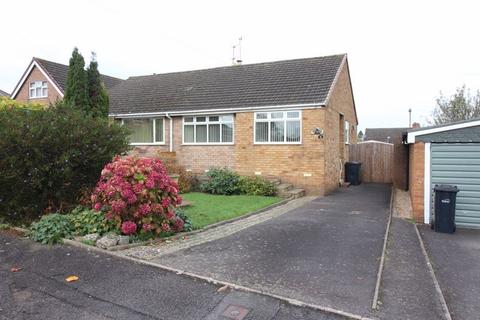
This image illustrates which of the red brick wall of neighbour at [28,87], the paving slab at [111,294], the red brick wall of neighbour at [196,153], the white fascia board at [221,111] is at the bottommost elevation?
the paving slab at [111,294]

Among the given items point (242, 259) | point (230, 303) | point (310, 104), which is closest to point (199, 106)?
point (310, 104)

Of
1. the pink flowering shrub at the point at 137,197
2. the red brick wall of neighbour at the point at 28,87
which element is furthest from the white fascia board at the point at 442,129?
the red brick wall of neighbour at the point at 28,87

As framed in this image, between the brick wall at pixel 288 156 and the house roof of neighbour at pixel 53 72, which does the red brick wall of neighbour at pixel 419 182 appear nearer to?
the brick wall at pixel 288 156

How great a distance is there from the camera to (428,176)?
354 inches

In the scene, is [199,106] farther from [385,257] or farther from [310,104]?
[385,257]

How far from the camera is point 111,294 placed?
14.5 feet

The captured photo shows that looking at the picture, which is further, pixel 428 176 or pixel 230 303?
pixel 428 176

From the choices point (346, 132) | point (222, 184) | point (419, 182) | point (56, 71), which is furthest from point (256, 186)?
point (56, 71)

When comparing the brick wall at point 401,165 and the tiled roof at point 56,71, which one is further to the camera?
the tiled roof at point 56,71

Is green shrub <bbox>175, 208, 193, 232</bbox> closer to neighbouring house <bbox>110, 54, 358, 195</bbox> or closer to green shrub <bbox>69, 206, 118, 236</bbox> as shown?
green shrub <bbox>69, 206, 118, 236</bbox>

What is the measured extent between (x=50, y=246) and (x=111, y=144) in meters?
3.15

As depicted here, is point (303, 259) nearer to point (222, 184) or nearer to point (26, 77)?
point (222, 184)

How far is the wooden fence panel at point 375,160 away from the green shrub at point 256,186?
25.1ft

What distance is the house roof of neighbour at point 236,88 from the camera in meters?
14.5
